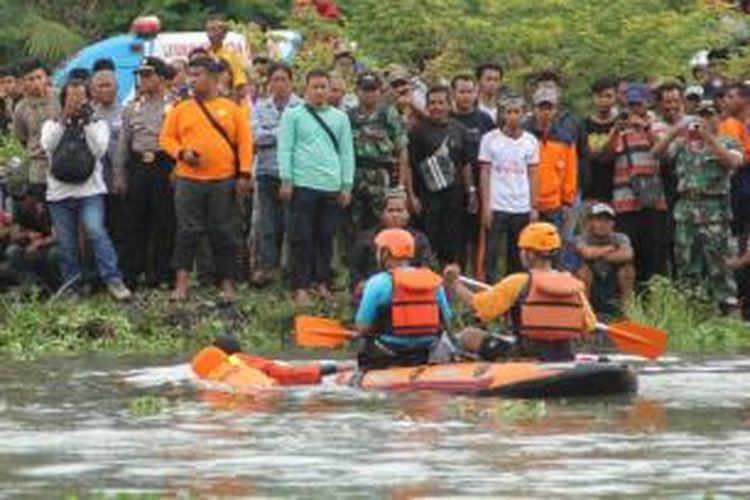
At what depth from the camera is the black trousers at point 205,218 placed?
2317 centimetres

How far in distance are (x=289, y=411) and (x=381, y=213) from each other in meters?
5.47

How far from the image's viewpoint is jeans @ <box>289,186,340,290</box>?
23266mm

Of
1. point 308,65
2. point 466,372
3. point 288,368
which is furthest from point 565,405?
point 308,65

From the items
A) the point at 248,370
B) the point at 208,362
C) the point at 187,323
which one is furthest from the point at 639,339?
the point at 187,323

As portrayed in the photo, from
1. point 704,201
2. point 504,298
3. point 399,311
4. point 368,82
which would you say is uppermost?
point 368,82

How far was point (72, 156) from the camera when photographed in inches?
911

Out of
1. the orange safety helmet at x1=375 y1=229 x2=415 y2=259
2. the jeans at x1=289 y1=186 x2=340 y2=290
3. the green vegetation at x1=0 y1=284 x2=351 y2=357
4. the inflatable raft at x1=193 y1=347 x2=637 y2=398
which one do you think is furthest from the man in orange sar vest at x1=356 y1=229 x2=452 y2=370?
the jeans at x1=289 y1=186 x2=340 y2=290

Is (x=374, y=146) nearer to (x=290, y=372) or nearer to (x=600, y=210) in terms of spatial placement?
(x=600, y=210)

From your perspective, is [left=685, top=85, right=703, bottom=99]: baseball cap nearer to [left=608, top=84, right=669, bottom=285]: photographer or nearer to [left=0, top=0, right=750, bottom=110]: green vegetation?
[left=608, top=84, right=669, bottom=285]: photographer

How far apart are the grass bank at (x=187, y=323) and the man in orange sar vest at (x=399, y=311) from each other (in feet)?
10.8

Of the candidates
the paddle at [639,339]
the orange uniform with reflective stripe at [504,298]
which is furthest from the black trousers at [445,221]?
the orange uniform with reflective stripe at [504,298]

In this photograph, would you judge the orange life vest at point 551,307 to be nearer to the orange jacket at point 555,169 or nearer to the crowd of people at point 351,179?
the crowd of people at point 351,179

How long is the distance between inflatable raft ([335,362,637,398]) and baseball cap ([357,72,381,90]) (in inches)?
192

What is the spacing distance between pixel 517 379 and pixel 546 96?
20.1ft
